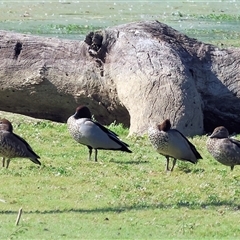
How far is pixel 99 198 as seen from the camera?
910cm

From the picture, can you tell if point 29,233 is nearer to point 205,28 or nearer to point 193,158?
point 193,158

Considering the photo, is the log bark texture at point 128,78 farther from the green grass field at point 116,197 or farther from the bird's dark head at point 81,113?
the bird's dark head at point 81,113

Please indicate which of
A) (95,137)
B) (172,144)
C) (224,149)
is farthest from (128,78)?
(224,149)

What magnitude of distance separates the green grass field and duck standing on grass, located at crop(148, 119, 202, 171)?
222 mm

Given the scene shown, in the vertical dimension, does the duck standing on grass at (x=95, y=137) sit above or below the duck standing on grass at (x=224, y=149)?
below

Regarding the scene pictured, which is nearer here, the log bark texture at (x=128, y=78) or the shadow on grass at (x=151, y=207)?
the shadow on grass at (x=151, y=207)

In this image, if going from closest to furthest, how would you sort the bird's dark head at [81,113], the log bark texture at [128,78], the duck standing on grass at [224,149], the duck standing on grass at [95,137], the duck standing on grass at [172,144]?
the duck standing on grass at [224,149]
the duck standing on grass at [172,144]
the duck standing on grass at [95,137]
the bird's dark head at [81,113]
the log bark texture at [128,78]

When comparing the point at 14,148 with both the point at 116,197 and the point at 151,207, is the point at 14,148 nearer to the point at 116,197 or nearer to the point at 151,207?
the point at 116,197

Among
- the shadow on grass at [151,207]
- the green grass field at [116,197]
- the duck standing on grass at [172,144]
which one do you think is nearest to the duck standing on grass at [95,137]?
the green grass field at [116,197]

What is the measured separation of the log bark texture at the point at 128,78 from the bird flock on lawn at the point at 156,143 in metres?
2.20

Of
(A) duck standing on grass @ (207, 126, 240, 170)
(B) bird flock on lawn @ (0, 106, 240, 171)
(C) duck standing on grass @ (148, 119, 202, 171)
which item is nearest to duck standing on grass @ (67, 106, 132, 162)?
(B) bird flock on lawn @ (0, 106, 240, 171)

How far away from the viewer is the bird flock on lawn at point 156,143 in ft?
32.0

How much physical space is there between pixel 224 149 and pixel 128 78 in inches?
154

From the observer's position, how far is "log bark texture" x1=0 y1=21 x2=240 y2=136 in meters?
13.5
